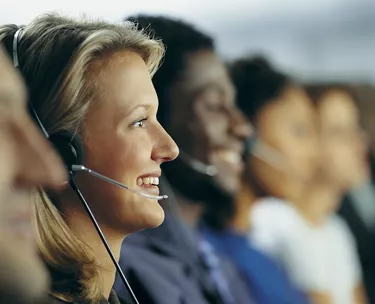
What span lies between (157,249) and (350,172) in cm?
86

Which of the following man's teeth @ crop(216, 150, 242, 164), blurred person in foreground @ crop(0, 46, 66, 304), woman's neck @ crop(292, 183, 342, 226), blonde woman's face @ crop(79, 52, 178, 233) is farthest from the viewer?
woman's neck @ crop(292, 183, 342, 226)

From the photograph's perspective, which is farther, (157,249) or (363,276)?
(363,276)

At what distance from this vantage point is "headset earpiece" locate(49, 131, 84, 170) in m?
1.21

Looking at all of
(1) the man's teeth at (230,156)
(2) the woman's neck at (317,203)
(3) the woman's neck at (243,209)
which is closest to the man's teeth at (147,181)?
(1) the man's teeth at (230,156)

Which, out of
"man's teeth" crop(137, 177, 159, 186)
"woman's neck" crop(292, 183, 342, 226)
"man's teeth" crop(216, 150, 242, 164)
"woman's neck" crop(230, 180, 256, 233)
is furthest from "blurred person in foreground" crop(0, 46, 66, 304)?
"woman's neck" crop(292, 183, 342, 226)

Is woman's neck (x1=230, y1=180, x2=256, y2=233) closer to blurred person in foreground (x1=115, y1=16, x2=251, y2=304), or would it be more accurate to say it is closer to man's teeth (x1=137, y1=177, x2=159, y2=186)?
blurred person in foreground (x1=115, y1=16, x2=251, y2=304)

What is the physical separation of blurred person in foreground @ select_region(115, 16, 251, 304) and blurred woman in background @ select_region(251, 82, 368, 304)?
0.16 m

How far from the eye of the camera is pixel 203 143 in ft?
5.84

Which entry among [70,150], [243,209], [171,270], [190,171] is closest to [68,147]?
[70,150]

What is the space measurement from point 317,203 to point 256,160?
0.80 feet

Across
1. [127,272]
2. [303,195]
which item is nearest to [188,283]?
[127,272]

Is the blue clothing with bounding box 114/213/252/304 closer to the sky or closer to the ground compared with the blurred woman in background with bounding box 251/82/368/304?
closer to the sky

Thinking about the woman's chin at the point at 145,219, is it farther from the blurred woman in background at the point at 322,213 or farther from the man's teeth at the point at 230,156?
the blurred woman in background at the point at 322,213

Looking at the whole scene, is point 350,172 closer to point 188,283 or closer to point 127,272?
point 188,283
